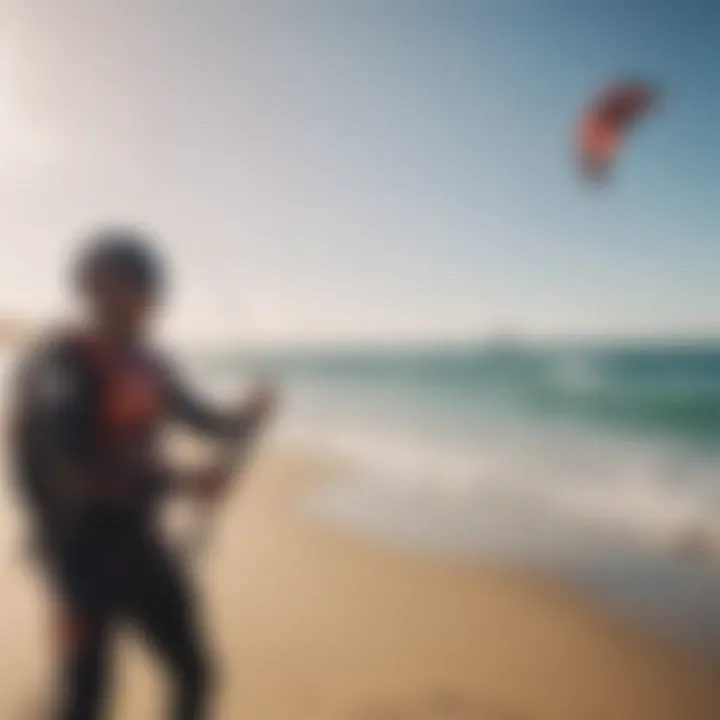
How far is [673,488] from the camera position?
2275mm

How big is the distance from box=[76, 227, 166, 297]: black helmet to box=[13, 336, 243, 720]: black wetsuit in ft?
0.46

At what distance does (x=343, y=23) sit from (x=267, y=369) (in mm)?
764

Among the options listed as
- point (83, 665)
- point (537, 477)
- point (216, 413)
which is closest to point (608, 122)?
point (537, 477)

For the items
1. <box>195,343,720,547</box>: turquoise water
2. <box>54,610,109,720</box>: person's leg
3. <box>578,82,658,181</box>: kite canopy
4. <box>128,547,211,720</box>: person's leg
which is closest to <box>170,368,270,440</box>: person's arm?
<box>195,343,720,547</box>: turquoise water

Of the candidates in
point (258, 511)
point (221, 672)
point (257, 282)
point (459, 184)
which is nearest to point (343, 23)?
point (459, 184)

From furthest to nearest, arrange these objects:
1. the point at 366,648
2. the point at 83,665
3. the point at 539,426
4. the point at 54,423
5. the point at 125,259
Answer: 1. the point at 539,426
2. the point at 366,648
3. the point at 125,259
4. the point at 83,665
5. the point at 54,423

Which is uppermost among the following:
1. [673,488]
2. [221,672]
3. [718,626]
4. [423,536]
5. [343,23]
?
[343,23]

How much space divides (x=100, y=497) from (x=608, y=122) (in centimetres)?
136

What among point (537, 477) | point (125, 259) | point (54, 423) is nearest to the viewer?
point (54, 423)

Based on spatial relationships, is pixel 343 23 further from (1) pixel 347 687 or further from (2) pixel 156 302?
(1) pixel 347 687

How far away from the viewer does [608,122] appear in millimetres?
1984

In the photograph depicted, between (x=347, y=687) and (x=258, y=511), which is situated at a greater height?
(x=258, y=511)

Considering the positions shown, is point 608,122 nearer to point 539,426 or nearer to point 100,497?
point 539,426

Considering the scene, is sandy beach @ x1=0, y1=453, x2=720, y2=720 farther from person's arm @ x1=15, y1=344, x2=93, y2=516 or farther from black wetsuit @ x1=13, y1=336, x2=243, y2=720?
person's arm @ x1=15, y1=344, x2=93, y2=516
